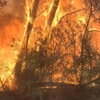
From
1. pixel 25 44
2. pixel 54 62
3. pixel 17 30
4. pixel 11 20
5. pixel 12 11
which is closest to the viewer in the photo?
pixel 54 62

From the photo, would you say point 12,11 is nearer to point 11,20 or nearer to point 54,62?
point 11,20

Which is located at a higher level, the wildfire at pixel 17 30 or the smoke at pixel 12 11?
the smoke at pixel 12 11

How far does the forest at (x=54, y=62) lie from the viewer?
1516 cm

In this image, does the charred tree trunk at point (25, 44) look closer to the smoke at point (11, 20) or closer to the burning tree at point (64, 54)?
the burning tree at point (64, 54)

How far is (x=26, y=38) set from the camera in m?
16.8

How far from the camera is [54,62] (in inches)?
603

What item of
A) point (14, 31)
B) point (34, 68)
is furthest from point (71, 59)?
point (14, 31)

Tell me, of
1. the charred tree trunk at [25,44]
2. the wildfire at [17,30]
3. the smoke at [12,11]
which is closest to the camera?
the charred tree trunk at [25,44]

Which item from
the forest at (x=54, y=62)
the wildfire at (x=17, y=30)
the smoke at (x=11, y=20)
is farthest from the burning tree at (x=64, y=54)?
the smoke at (x=11, y=20)

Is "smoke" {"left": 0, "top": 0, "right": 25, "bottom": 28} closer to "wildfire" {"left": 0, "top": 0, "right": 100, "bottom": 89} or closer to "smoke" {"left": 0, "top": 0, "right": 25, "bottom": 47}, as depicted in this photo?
"smoke" {"left": 0, "top": 0, "right": 25, "bottom": 47}

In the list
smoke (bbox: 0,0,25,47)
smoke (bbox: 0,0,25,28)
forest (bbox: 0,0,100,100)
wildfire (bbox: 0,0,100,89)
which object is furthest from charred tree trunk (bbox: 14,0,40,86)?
smoke (bbox: 0,0,25,28)

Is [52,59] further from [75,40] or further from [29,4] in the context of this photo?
[29,4]

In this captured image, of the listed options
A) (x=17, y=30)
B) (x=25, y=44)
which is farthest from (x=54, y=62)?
(x=17, y=30)

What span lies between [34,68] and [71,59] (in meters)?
1.78
